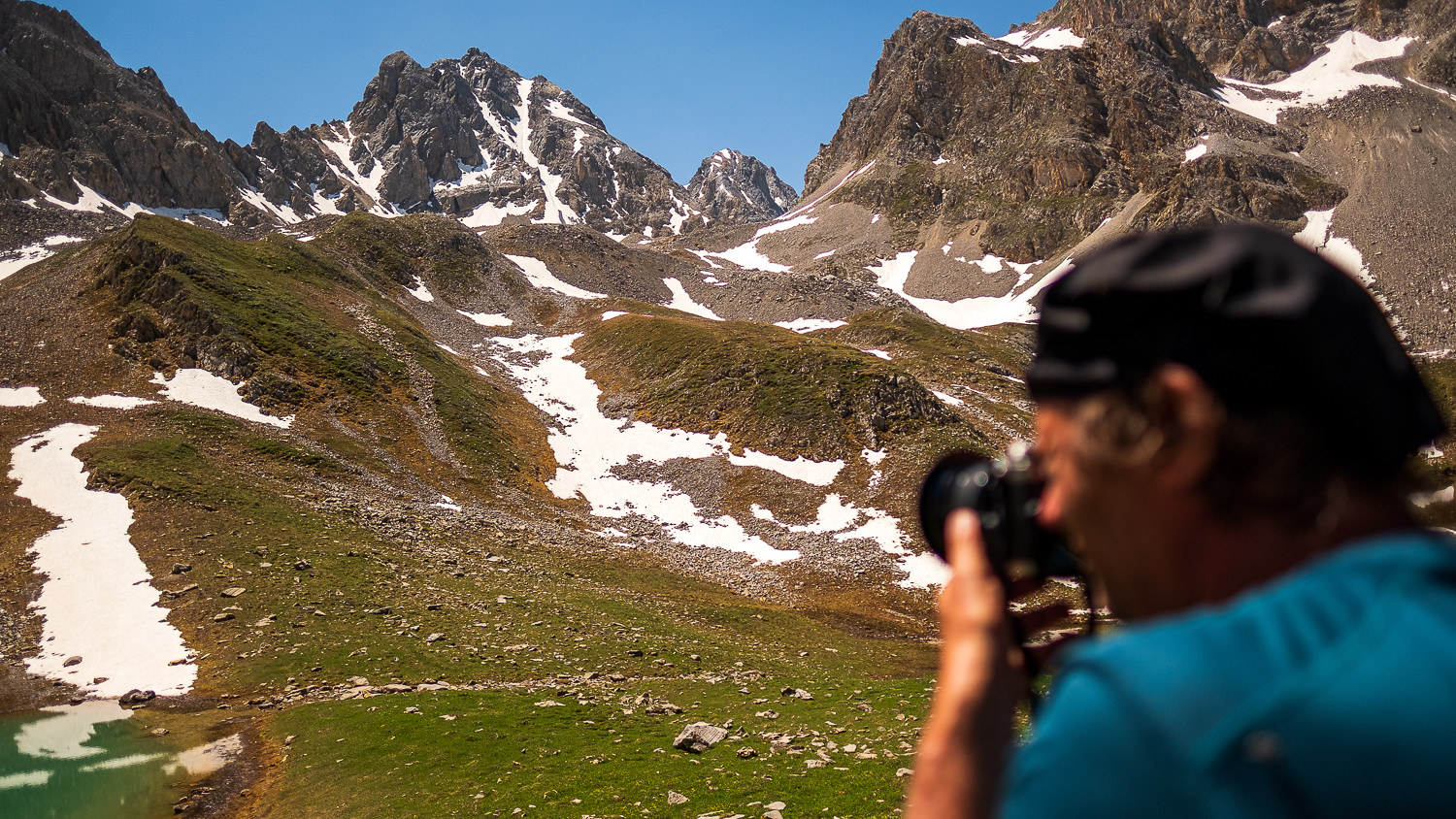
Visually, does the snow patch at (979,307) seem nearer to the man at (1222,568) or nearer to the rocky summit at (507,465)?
the rocky summit at (507,465)

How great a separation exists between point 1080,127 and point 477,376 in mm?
128555

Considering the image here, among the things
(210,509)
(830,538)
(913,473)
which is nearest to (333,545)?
(210,509)

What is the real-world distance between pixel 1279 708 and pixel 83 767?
2161 cm

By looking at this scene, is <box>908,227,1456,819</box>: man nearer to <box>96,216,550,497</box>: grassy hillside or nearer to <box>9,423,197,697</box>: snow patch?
<box>9,423,197,697</box>: snow patch

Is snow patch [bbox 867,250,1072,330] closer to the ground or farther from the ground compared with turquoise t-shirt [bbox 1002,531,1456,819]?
farther from the ground

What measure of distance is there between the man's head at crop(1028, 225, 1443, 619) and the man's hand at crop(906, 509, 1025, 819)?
26 centimetres

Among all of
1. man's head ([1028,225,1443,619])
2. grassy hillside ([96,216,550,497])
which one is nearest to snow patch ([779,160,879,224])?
grassy hillside ([96,216,550,497])

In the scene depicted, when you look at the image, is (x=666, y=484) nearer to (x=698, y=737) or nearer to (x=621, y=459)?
(x=621, y=459)

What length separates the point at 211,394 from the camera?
41.6 meters

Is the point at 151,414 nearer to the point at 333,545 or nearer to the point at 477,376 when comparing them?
the point at 333,545

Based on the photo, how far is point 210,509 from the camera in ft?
93.5

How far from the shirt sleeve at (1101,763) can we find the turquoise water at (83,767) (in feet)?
57.0

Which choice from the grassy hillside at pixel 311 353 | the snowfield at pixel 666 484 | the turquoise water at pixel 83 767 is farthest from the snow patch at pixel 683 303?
the turquoise water at pixel 83 767

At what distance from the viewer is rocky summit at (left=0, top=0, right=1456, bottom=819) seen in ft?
49.1
